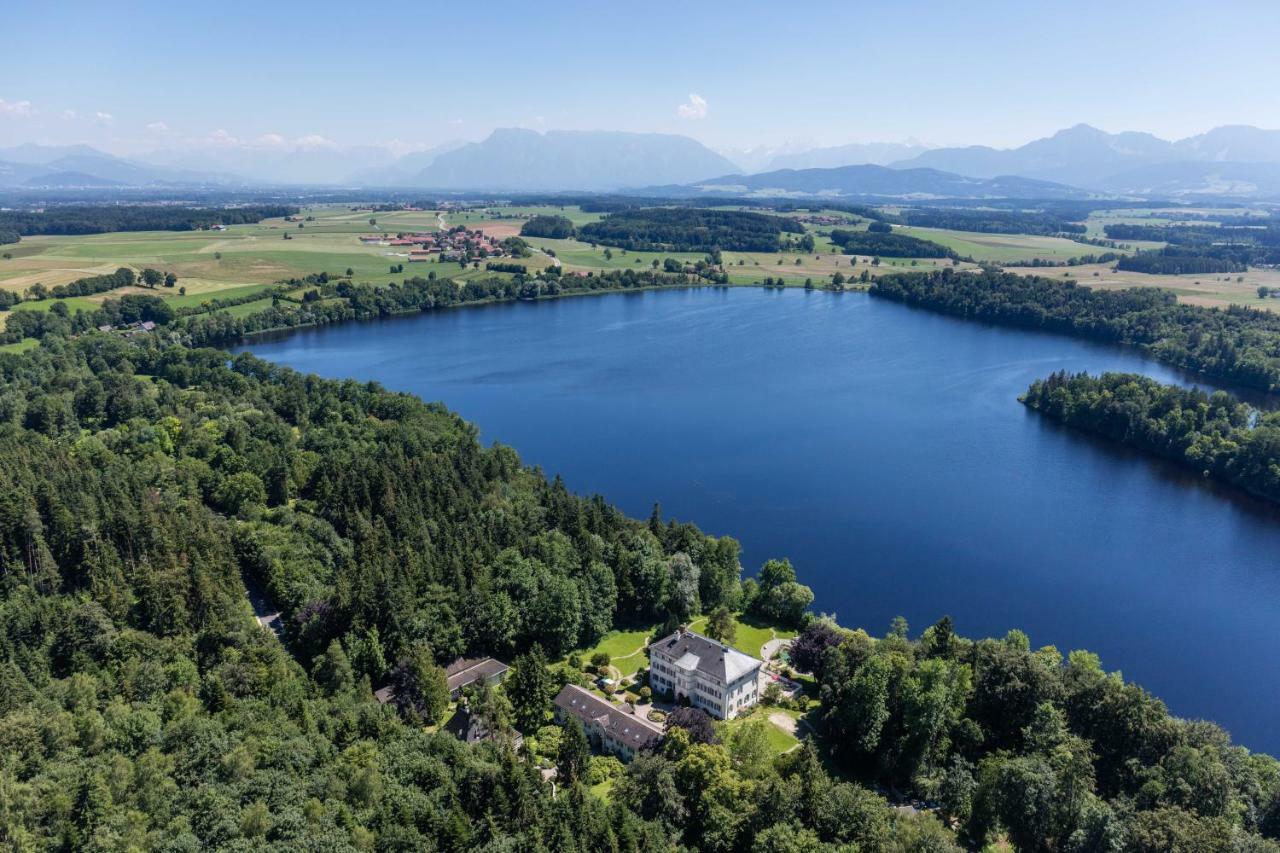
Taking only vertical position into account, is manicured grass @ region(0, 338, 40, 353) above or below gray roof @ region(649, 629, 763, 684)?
above

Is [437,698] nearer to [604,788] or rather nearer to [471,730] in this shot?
[471,730]

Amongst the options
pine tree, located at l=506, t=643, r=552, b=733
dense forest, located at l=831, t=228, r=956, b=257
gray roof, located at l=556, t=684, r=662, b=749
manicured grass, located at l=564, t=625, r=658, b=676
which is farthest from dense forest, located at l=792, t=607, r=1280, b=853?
dense forest, located at l=831, t=228, r=956, b=257

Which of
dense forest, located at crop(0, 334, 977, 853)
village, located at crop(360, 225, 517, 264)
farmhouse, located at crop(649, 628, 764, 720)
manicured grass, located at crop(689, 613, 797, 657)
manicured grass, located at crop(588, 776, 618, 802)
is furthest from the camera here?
village, located at crop(360, 225, 517, 264)

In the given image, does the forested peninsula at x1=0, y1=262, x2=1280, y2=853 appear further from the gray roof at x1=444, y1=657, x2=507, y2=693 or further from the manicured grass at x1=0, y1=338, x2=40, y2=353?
the manicured grass at x1=0, y1=338, x2=40, y2=353

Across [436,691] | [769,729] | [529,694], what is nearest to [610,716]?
[529,694]

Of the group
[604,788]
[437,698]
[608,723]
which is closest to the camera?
[604,788]
